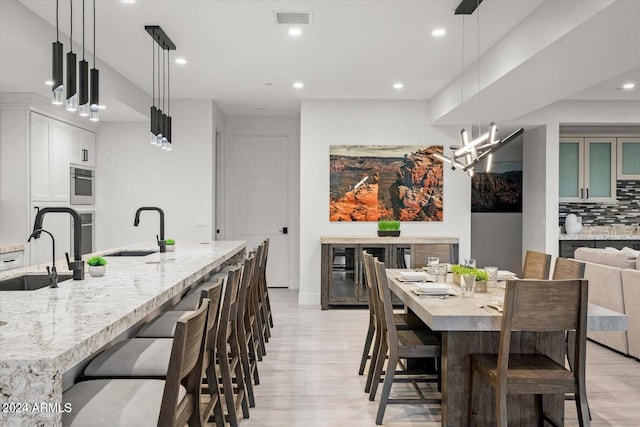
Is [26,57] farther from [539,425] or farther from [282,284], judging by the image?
[282,284]

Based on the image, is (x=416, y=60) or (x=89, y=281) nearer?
(x=89, y=281)

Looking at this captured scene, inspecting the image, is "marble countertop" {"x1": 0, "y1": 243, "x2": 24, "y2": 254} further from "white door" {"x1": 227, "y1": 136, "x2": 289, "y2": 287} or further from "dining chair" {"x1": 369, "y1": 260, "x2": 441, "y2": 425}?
"dining chair" {"x1": 369, "y1": 260, "x2": 441, "y2": 425}

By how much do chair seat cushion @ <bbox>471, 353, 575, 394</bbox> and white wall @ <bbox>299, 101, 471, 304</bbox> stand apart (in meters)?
4.08

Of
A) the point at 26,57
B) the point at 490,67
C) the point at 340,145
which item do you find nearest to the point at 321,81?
the point at 340,145

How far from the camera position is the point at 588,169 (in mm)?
7133

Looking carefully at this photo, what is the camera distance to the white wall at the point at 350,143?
6504 mm

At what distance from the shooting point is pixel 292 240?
7730 mm

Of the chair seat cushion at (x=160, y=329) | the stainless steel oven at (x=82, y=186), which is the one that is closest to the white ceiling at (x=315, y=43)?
the stainless steel oven at (x=82, y=186)

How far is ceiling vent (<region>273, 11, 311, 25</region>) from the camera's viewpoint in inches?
141

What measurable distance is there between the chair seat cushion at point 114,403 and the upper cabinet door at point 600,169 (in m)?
7.18

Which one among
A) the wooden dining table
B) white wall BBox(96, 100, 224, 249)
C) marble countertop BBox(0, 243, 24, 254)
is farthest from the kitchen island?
white wall BBox(96, 100, 224, 249)

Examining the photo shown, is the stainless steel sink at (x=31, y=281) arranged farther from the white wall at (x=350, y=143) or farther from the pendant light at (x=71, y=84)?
the white wall at (x=350, y=143)

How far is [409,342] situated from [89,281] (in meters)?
1.84

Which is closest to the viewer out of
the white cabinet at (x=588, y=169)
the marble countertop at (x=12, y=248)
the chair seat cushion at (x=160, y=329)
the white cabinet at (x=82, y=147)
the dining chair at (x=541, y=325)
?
the dining chair at (x=541, y=325)
